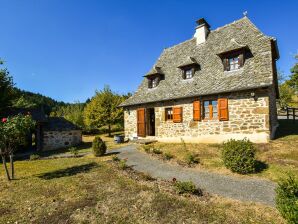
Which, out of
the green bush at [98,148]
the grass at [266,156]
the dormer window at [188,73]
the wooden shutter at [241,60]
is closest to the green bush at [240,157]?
the grass at [266,156]

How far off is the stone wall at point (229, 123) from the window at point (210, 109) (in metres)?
0.30

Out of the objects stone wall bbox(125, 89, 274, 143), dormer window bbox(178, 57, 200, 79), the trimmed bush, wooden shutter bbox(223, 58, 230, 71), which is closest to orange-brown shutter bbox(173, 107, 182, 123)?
stone wall bbox(125, 89, 274, 143)

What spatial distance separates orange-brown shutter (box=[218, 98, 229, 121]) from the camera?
497 inches

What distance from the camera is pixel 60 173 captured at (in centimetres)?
982

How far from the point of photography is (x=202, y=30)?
17.4 m

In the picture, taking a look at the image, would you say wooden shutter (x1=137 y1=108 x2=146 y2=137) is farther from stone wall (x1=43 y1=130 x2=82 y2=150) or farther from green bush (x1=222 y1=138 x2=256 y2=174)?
green bush (x1=222 y1=138 x2=256 y2=174)

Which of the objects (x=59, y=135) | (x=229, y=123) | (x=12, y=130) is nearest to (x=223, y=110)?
(x=229, y=123)

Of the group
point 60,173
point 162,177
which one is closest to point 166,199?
point 162,177

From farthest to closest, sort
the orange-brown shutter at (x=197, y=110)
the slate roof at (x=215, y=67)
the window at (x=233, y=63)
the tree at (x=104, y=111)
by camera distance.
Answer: the tree at (x=104, y=111), the orange-brown shutter at (x=197, y=110), the window at (x=233, y=63), the slate roof at (x=215, y=67)

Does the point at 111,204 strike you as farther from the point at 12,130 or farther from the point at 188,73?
the point at 188,73

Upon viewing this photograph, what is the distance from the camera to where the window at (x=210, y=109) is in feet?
43.8

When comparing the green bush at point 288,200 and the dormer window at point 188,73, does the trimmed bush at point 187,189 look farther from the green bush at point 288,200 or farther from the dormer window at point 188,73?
the dormer window at point 188,73

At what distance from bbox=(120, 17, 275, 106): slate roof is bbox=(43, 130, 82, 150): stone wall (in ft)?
24.0

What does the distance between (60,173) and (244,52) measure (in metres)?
13.2
